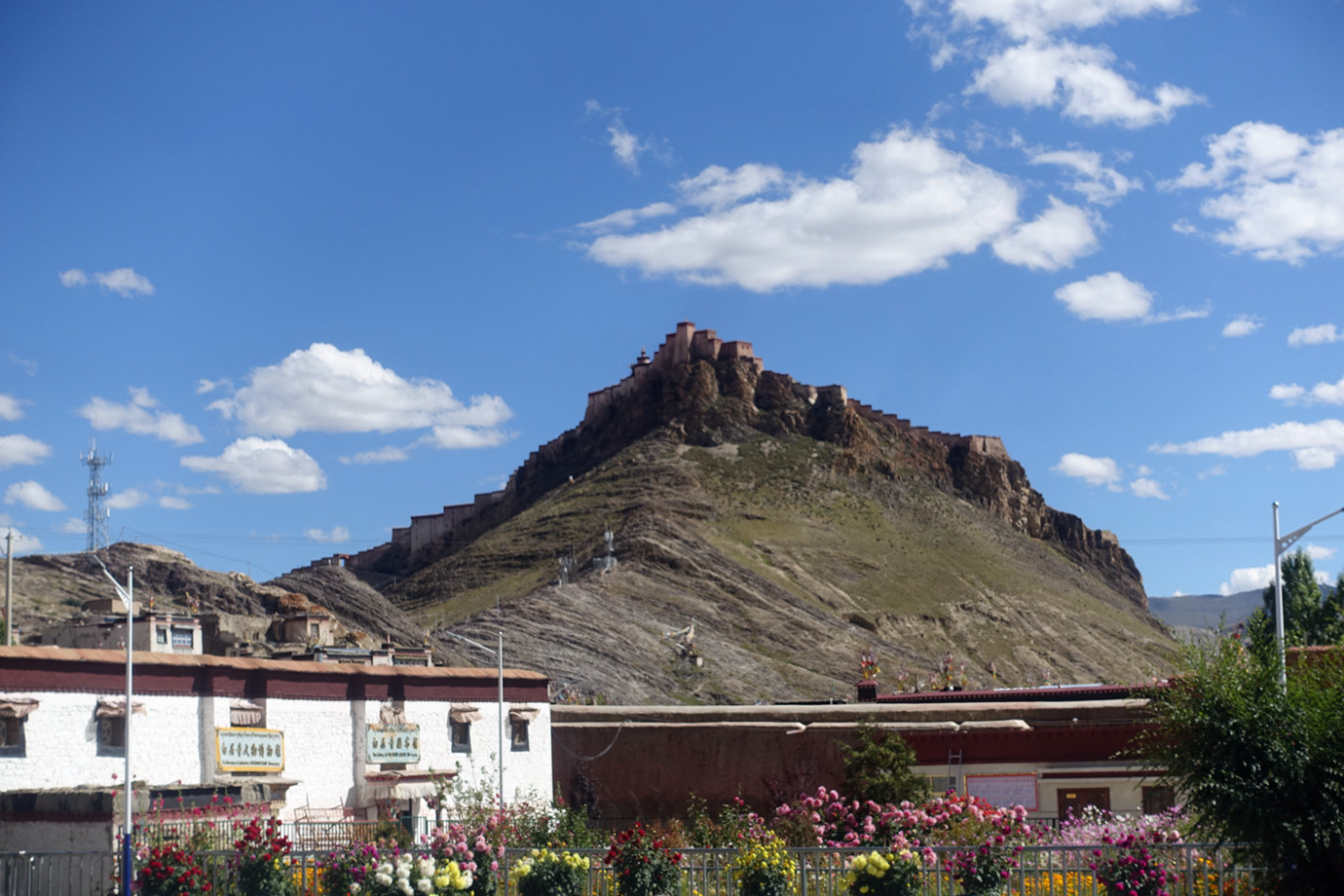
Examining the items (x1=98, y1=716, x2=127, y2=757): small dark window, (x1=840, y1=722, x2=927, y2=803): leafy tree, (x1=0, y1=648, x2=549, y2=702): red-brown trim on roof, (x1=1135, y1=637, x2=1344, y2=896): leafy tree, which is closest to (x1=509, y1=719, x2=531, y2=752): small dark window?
(x1=0, y1=648, x2=549, y2=702): red-brown trim on roof

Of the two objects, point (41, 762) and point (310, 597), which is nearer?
point (41, 762)

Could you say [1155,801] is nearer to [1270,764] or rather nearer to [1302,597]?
[1270,764]

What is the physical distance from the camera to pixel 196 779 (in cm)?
2720

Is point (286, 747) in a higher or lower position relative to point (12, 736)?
lower

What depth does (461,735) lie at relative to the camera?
33406 mm


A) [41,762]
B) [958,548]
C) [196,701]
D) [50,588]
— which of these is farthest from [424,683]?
[958,548]

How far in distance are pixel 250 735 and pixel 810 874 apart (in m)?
15.4

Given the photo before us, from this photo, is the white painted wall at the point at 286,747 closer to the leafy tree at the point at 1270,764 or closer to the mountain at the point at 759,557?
the leafy tree at the point at 1270,764

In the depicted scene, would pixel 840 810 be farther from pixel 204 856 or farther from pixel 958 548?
pixel 958 548

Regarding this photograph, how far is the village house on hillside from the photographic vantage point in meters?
24.3

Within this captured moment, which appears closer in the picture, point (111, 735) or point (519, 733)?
point (111, 735)

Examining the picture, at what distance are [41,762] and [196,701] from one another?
11.4 feet

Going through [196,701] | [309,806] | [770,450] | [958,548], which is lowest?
[309,806]

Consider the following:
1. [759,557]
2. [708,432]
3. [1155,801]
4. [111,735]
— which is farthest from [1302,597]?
[111,735]
